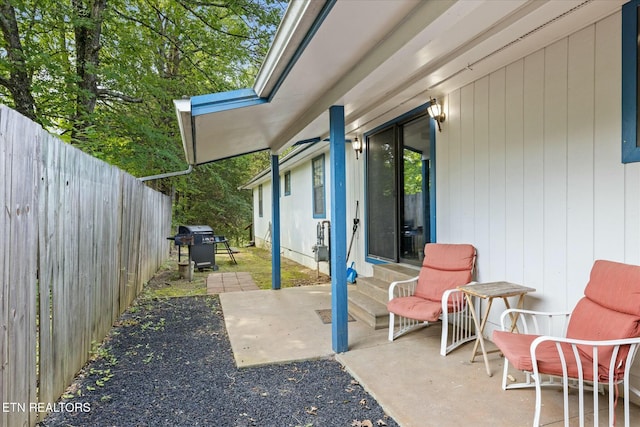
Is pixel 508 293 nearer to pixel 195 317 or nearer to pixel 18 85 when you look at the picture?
pixel 195 317

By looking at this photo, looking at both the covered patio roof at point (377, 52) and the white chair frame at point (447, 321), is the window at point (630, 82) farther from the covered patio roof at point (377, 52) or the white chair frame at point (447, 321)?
the white chair frame at point (447, 321)

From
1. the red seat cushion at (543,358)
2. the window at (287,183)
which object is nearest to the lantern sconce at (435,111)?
the red seat cushion at (543,358)

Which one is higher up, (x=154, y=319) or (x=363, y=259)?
(x=363, y=259)

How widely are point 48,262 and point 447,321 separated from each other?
129 inches

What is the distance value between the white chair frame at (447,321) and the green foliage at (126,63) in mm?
4459

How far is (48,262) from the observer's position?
2.26m

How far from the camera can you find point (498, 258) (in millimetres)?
3510

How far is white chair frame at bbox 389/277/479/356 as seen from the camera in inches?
127

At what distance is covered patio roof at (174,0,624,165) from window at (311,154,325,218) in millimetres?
3520

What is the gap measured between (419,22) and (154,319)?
4.36 metres

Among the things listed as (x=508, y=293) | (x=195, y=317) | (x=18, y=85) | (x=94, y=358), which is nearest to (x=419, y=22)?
(x=508, y=293)

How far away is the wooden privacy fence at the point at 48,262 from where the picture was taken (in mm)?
1796

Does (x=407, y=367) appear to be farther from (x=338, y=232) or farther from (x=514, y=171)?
(x=514, y=171)

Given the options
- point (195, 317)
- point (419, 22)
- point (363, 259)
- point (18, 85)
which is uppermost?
point (18, 85)
